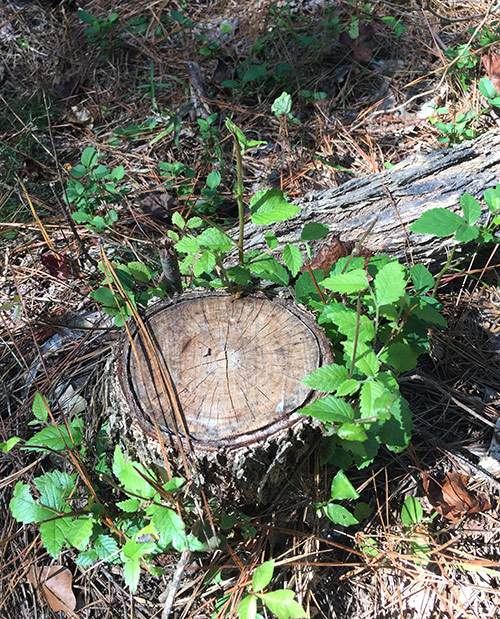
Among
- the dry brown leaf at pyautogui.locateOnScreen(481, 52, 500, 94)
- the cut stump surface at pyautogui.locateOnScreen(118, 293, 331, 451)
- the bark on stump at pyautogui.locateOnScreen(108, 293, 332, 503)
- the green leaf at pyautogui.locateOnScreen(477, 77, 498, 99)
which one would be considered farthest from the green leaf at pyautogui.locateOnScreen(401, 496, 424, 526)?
the dry brown leaf at pyautogui.locateOnScreen(481, 52, 500, 94)

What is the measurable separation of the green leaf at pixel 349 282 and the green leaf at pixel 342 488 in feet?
1.98

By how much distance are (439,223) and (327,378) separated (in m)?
0.74

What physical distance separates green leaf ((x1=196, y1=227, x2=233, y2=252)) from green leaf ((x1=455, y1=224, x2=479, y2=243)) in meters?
0.80

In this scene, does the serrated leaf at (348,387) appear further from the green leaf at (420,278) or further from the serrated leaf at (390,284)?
the green leaf at (420,278)

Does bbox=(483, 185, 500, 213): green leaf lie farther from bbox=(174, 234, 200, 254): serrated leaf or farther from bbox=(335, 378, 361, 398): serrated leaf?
bbox=(174, 234, 200, 254): serrated leaf

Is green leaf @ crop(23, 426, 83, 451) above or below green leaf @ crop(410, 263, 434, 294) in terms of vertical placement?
above


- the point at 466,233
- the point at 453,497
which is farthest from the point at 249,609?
the point at 466,233

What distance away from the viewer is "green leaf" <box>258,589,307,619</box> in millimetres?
1198

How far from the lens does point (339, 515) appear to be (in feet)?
5.08

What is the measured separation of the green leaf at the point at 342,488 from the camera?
4.98ft

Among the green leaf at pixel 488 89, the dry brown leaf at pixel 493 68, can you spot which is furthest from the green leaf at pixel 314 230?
the dry brown leaf at pixel 493 68

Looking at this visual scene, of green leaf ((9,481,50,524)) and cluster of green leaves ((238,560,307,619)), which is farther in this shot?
green leaf ((9,481,50,524))

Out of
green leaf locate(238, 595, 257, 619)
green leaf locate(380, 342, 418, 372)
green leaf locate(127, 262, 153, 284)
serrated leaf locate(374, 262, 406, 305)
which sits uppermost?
green leaf locate(127, 262, 153, 284)

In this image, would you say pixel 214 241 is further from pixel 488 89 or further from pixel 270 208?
pixel 488 89
